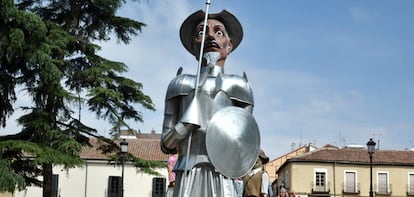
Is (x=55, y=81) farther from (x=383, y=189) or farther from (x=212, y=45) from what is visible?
(x=383, y=189)

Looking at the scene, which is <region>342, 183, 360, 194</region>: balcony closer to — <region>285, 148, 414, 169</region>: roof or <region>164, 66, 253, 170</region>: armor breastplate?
<region>285, 148, 414, 169</region>: roof

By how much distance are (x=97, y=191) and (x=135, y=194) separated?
2711 mm

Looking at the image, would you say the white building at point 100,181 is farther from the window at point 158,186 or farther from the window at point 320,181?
the window at point 320,181

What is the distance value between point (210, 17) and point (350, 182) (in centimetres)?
4238

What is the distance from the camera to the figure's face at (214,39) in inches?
264

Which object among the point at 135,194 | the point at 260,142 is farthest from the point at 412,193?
the point at 260,142

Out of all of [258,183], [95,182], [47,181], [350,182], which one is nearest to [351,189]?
[350,182]

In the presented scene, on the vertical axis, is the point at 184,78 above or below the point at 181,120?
above

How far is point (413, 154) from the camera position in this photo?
4931cm

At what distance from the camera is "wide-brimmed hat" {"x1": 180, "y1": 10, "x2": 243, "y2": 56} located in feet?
22.7

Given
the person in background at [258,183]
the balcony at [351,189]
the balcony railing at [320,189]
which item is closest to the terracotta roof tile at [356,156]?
the balcony at [351,189]

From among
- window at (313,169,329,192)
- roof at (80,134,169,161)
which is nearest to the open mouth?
roof at (80,134,169,161)

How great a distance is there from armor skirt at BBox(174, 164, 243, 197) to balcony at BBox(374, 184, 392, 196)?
43553mm

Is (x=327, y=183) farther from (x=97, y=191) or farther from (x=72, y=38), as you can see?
(x=72, y=38)
